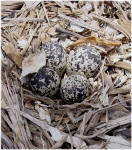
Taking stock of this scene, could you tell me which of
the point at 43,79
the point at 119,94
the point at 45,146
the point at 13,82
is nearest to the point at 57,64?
the point at 43,79

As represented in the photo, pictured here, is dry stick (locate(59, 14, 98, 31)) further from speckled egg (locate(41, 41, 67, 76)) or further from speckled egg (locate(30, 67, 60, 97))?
speckled egg (locate(30, 67, 60, 97))

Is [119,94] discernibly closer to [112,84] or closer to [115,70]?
[112,84]

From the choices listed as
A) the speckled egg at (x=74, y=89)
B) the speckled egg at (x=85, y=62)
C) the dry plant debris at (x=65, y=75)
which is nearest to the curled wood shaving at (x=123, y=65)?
the dry plant debris at (x=65, y=75)

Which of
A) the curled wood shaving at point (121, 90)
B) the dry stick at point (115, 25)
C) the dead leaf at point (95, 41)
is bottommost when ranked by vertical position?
the curled wood shaving at point (121, 90)

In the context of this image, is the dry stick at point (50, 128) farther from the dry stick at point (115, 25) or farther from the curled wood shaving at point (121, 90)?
the dry stick at point (115, 25)

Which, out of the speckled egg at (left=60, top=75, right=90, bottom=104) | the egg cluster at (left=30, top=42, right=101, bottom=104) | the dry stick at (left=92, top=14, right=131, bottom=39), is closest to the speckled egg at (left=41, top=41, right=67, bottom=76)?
the egg cluster at (left=30, top=42, right=101, bottom=104)
